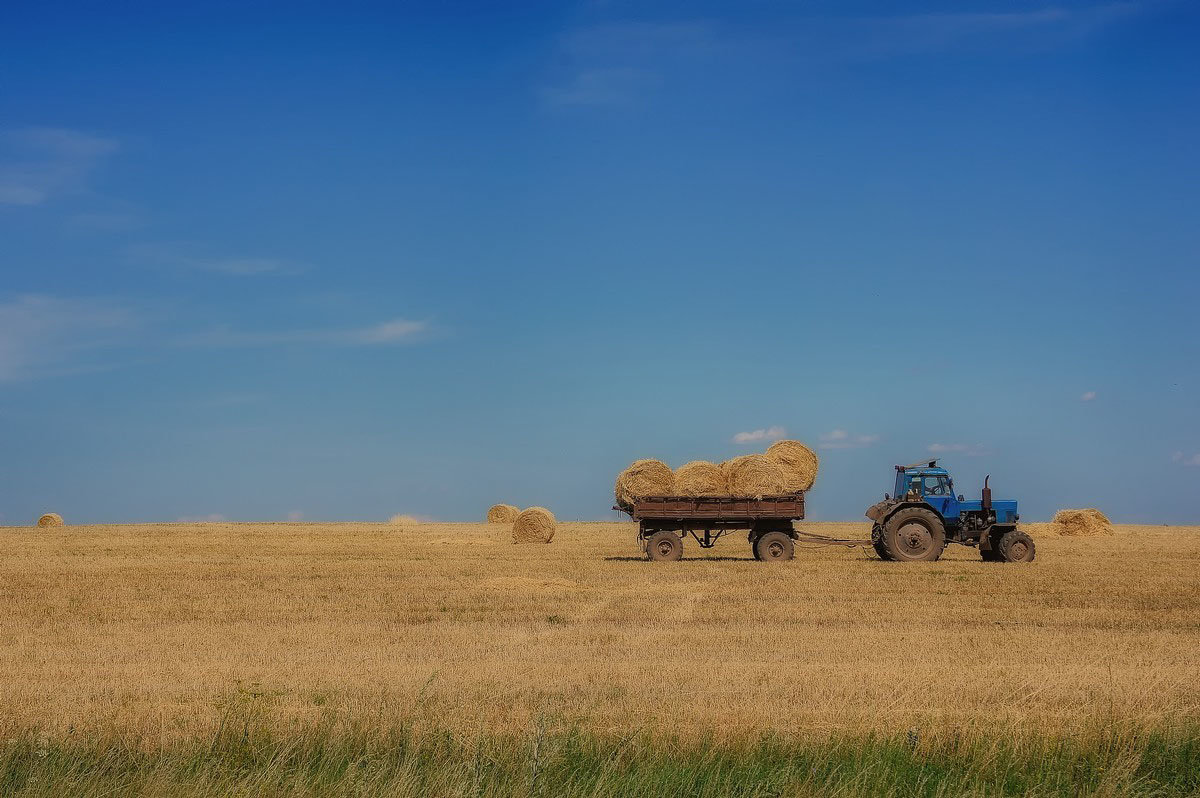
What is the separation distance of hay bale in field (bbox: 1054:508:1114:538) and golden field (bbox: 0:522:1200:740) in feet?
56.2

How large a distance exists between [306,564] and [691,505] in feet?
30.4

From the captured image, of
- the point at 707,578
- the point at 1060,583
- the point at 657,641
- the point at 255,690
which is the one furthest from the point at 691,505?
the point at 255,690

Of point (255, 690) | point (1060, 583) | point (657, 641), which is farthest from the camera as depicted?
point (1060, 583)

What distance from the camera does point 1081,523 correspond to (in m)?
43.2

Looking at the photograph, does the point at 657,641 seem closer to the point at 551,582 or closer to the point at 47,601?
the point at 551,582

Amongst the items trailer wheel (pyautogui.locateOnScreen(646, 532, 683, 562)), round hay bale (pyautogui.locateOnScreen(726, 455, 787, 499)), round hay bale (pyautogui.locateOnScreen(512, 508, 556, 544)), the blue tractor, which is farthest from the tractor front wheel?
round hay bale (pyautogui.locateOnScreen(512, 508, 556, 544))

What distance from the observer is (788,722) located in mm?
8953

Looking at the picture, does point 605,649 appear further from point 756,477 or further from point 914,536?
point 914,536

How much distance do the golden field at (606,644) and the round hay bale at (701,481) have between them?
1753 mm

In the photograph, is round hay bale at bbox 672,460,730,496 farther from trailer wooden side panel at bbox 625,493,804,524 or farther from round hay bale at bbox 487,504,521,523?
round hay bale at bbox 487,504,521,523

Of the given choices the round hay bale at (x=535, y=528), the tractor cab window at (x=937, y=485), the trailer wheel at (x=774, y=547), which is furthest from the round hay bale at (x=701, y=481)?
the round hay bale at (x=535, y=528)

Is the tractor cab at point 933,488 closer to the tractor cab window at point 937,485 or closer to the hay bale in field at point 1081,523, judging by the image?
the tractor cab window at point 937,485

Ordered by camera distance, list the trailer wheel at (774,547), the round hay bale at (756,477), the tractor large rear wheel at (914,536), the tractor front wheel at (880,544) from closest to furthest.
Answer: the tractor large rear wheel at (914,536) < the round hay bale at (756,477) < the tractor front wheel at (880,544) < the trailer wheel at (774,547)

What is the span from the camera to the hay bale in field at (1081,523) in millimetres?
43125
